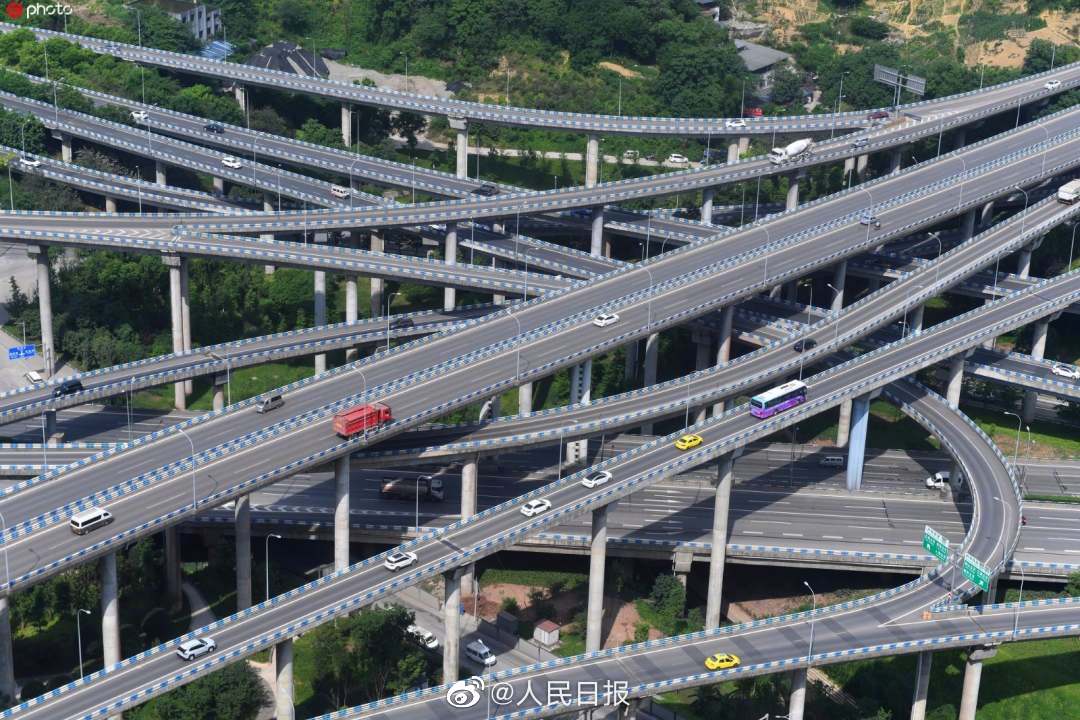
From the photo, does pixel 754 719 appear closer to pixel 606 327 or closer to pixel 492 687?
pixel 492 687

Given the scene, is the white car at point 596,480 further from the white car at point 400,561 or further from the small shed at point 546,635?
the white car at point 400,561

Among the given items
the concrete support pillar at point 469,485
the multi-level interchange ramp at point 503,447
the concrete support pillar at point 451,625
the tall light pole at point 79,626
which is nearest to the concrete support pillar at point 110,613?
the multi-level interchange ramp at point 503,447

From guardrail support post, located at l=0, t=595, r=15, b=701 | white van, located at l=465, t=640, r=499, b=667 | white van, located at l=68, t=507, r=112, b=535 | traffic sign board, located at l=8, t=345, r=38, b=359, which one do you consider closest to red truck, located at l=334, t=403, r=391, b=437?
white van, located at l=465, t=640, r=499, b=667

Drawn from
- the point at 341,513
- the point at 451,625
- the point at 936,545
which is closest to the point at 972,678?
the point at 936,545

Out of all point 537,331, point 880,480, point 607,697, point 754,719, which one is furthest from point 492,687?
point 880,480

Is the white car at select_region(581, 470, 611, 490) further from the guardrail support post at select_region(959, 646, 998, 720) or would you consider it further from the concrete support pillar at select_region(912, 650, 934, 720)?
the guardrail support post at select_region(959, 646, 998, 720)

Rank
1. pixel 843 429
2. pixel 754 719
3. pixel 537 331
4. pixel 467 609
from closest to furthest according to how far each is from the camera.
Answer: pixel 754 719 → pixel 467 609 → pixel 537 331 → pixel 843 429
